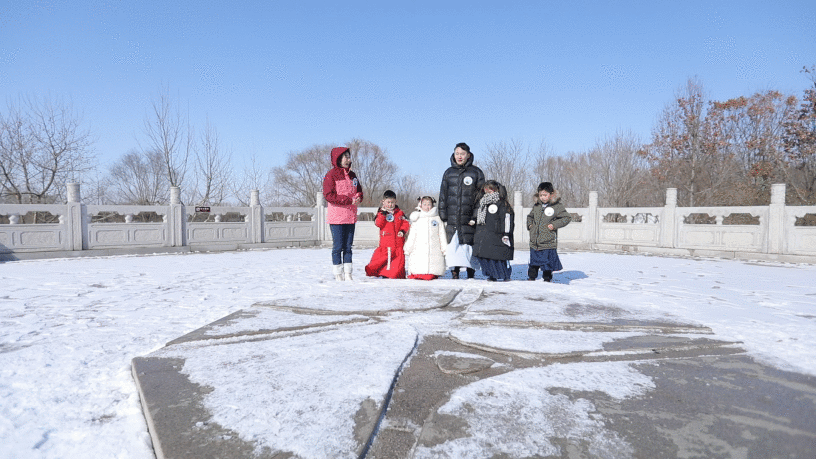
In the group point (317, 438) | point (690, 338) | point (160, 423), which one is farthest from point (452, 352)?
point (690, 338)

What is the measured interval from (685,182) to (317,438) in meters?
23.1

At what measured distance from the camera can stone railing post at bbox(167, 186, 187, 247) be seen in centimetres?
1155

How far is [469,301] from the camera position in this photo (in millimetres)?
3646

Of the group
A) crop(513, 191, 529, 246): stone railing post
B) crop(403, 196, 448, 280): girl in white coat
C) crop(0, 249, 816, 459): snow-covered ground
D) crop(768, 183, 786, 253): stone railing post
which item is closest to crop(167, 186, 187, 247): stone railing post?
crop(0, 249, 816, 459): snow-covered ground

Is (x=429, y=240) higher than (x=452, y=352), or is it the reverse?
(x=429, y=240)

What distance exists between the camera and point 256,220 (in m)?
13.2

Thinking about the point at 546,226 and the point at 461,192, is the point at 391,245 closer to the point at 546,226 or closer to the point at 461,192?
the point at 461,192

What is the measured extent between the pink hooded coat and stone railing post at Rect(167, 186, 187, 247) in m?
8.82

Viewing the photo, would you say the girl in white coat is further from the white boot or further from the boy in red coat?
the white boot

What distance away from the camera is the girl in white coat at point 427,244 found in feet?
16.4

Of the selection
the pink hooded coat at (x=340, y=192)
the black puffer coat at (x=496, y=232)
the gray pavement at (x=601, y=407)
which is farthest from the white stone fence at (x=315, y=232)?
the gray pavement at (x=601, y=407)

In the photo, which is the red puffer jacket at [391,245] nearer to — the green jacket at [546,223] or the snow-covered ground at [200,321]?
the snow-covered ground at [200,321]

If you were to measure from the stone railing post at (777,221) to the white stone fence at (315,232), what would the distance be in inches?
0.7

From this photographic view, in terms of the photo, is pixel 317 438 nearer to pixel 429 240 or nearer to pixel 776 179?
pixel 429 240
